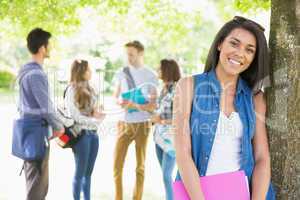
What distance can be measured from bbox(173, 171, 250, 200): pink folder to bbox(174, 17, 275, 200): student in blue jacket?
5cm

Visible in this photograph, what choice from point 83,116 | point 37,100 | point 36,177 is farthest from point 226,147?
point 83,116

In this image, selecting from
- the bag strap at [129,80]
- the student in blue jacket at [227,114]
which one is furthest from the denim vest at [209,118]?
the bag strap at [129,80]

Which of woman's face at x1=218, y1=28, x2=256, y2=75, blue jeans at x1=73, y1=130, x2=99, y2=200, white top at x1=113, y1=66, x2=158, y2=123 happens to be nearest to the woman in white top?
blue jeans at x1=73, y1=130, x2=99, y2=200

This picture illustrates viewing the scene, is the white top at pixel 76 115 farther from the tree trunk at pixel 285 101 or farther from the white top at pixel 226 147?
the white top at pixel 226 147

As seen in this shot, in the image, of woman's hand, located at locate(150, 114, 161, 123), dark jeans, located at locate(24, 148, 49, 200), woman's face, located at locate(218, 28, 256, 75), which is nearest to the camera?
woman's face, located at locate(218, 28, 256, 75)

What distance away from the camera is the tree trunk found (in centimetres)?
313

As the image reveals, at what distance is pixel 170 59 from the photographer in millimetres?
5988

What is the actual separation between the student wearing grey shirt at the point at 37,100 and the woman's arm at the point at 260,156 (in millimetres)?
2500

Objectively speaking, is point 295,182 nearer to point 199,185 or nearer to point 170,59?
point 199,185

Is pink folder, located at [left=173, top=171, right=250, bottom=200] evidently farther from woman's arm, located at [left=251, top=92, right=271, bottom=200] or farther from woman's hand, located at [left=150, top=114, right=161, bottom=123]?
woman's hand, located at [left=150, top=114, right=161, bottom=123]

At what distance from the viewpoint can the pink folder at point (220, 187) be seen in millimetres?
2729

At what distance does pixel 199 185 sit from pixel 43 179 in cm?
284

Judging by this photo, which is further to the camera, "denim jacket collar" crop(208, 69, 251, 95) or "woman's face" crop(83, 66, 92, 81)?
"woman's face" crop(83, 66, 92, 81)

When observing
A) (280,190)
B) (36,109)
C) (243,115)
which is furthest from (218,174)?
(36,109)
